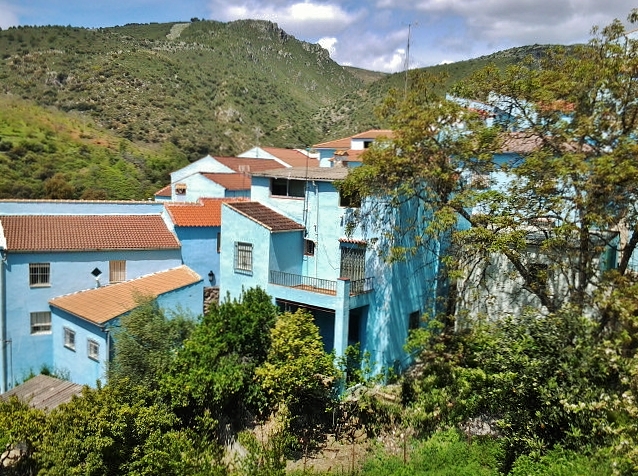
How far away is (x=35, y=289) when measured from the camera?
22469 millimetres

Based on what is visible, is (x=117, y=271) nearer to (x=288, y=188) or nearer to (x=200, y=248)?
(x=200, y=248)

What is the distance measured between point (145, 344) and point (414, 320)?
11403 mm

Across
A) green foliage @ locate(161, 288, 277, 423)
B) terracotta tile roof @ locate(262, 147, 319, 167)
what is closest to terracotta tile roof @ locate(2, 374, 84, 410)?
green foliage @ locate(161, 288, 277, 423)

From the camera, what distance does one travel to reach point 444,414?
16.5 metres

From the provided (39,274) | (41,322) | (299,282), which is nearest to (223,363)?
(299,282)

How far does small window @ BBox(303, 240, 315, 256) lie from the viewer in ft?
74.3

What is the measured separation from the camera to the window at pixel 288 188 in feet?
75.2

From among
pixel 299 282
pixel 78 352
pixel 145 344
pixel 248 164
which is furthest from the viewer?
pixel 248 164

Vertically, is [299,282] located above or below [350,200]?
below

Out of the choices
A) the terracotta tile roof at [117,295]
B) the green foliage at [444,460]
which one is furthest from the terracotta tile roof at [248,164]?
the green foliage at [444,460]

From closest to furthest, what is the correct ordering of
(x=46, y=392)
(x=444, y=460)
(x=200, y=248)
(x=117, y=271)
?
(x=444, y=460) → (x=46, y=392) → (x=117, y=271) → (x=200, y=248)

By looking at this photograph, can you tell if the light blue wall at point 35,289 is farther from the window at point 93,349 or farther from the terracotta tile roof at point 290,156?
the terracotta tile roof at point 290,156

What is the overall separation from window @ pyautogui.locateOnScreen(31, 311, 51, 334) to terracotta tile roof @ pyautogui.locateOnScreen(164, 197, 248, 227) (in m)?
7.27

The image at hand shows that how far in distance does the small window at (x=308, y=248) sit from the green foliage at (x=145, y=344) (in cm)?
621
